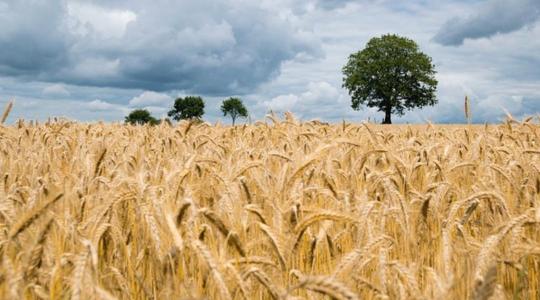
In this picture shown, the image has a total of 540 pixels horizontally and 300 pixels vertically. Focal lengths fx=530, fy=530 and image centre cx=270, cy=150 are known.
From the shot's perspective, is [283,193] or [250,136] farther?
[250,136]

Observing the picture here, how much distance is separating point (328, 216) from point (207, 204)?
1794mm

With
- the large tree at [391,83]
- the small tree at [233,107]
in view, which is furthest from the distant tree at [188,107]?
the large tree at [391,83]

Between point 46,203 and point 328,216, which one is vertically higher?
point 46,203

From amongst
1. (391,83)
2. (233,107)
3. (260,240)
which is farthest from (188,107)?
(260,240)

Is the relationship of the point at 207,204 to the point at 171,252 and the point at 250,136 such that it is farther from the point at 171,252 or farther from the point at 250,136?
the point at 250,136

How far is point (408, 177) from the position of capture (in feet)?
13.1

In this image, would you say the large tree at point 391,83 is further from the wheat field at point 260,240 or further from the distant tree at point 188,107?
the wheat field at point 260,240

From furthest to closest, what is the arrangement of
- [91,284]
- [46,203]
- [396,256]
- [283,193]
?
[283,193] → [396,256] → [46,203] → [91,284]

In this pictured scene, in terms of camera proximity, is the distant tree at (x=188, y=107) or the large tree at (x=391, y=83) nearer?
the large tree at (x=391, y=83)

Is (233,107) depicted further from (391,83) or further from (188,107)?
(391,83)

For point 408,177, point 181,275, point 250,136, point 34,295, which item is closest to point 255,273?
point 181,275

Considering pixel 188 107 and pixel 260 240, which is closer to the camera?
pixel 260 240

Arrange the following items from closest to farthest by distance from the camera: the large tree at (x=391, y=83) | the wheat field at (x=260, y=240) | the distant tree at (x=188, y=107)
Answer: the wheat field at (x=260, y=240) < the large tree at (x=391, y=83) < the distant tree at (x=188, y=107)

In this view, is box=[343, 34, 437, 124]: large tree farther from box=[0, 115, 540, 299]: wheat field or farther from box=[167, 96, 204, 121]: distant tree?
box=[0, 115, 540, 299]: wheat field
